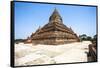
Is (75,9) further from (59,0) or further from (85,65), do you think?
(85,65)

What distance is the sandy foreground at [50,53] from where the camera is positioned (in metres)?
2.22

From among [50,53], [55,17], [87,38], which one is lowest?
[50,53]

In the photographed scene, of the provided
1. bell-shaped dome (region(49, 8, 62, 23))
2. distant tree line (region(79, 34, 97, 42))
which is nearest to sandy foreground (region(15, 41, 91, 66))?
distant tree line (region(79, 34, 97, 42))

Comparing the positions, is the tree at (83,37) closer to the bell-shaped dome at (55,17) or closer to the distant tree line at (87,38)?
the distant tree line at (87,38)

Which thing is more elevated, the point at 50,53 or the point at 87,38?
the point at 87,38

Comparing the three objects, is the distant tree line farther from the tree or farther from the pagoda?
the pagoda

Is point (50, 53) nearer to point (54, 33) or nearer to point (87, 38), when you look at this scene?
point (54, 33)

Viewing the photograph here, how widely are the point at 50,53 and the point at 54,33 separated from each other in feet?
0.77

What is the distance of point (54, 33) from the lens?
2363 mm

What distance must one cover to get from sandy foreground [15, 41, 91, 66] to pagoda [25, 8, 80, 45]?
2.3 inches

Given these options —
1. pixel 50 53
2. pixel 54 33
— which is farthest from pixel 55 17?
pixel 50 53

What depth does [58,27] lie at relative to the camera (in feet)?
7.81

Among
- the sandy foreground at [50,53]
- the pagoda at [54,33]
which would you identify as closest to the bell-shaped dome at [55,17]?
the pagoda at [54,33]

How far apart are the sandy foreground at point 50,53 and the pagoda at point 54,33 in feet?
0.19
